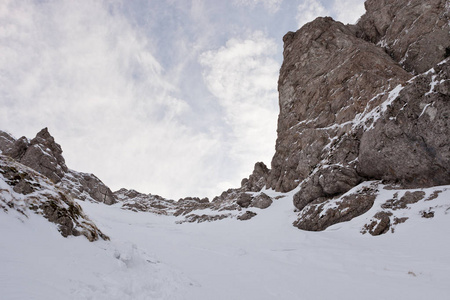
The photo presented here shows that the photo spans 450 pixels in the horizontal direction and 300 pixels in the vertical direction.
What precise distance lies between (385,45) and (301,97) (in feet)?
51.0

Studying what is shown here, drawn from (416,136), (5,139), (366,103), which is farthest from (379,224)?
(5,139)

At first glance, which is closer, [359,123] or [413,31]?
[359,123]

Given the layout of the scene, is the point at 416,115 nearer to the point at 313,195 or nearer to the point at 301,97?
the point at 313,195

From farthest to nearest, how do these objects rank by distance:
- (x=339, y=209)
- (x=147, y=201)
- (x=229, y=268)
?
1. (x=147, y=201)
2. (x=339, y=209)
3. (x=229, y=268)

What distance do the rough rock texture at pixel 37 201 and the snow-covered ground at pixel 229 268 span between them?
13.2 inches

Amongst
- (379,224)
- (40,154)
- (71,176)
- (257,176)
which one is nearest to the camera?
(379,224)

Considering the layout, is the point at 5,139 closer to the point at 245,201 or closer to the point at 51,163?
the point at 51,163

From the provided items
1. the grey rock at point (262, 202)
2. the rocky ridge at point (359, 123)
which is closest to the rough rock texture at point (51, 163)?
the rocky ridge at point (359, 123)

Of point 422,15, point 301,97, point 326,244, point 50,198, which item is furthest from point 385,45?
point 50,198

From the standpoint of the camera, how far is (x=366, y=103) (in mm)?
27891

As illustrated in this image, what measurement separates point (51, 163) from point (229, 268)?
6638 cm

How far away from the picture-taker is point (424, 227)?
1177 centimetres

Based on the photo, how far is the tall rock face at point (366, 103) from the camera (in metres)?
15.3

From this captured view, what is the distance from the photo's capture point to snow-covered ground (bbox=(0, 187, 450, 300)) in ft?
14.6
